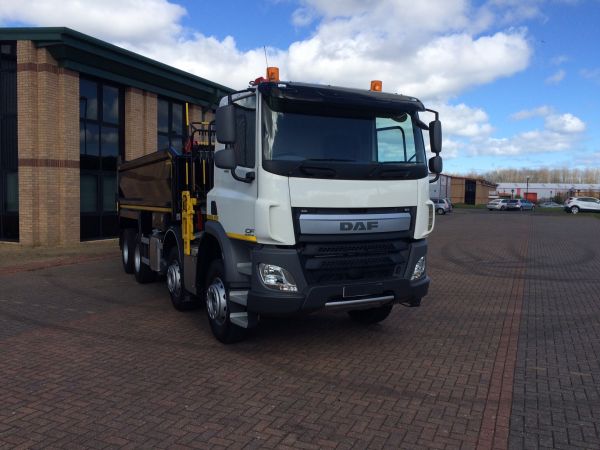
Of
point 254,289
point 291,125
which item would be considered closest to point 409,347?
point 254,289

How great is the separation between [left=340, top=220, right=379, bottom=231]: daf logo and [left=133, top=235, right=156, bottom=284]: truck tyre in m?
5.38

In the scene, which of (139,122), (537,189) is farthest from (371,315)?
(537,189)

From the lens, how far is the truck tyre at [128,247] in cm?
1060

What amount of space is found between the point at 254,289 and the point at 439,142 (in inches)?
107

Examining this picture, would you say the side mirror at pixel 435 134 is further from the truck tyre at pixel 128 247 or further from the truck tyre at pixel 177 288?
the truck tyre at pixel 128 247

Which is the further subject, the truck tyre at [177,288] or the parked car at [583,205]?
the parked car at [583,205]

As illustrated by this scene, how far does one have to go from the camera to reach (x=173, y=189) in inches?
294

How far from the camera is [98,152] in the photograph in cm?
1675

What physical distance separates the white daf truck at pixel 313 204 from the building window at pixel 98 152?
11.4 meters

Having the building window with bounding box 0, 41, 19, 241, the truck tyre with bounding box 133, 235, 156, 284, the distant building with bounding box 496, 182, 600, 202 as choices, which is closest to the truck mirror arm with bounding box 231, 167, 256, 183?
the truck tyre with bounding box 133, 235, 156, 284

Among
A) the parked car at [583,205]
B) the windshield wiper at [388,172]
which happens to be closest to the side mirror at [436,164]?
the windshield wiper at [388,172]

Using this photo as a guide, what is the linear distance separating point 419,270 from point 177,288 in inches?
137

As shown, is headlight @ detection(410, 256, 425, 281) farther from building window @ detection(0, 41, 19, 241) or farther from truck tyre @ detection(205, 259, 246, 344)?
building window @ detection(0, 41, 19, 241)

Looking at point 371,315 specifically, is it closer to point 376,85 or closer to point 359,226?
point 359,226
